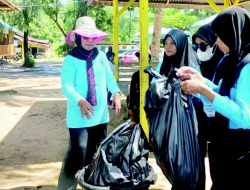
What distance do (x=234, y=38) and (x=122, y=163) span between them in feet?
4.06

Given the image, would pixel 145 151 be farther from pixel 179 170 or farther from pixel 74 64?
pixel 74 64

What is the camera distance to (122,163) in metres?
2.47

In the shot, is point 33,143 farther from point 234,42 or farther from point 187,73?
point 234,42

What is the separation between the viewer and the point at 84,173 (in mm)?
2740

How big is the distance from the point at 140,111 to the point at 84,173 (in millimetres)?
2099

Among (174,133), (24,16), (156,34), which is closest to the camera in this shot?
(174,133)

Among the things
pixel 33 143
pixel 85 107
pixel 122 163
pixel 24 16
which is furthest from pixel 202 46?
pixel 24 16

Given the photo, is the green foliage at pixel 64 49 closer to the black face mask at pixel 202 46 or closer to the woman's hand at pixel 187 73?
the black face mask at pixel 202 46

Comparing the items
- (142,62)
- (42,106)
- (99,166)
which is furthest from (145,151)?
(42,106)

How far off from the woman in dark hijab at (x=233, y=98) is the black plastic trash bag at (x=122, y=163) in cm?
72

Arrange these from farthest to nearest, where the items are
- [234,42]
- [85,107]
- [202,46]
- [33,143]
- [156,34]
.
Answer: [156,34], [33,143], [202,46], [85,107], [234,42]

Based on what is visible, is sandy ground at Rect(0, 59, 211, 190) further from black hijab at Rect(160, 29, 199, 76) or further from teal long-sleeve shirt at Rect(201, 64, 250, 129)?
teal long-sleeve shirt at Rect(201, 64, 250, 129)

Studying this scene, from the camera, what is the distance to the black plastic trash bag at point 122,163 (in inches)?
95.7

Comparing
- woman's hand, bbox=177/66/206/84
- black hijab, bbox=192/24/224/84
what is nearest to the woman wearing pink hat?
woman's hand, bbox=177/66/206/84
